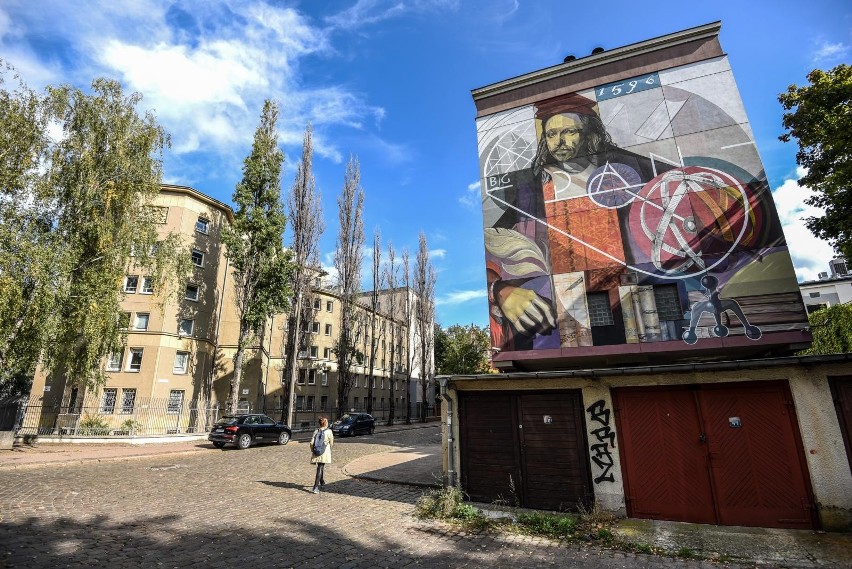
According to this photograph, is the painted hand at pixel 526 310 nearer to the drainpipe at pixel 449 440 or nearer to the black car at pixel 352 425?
the drainpipe at pixel 449 440

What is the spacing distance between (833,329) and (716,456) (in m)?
29.4

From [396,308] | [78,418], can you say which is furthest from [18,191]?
[396,308]

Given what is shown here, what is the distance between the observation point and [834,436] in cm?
773

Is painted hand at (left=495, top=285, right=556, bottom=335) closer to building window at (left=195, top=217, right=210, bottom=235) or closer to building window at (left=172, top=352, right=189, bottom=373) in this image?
building window at (left=172, top=352, right=189, bottom=373)

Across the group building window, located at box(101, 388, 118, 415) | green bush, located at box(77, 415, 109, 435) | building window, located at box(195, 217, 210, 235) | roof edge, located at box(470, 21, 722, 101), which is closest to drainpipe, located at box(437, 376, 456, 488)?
roof edge, located at box(470, 21, 722, 101)

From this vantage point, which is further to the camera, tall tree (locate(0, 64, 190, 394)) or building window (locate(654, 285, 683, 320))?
tall tree (locate(0, 64, 190, 394))

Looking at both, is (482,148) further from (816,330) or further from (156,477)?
(816,330)

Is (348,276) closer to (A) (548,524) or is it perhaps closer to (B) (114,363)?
(B) (114,363)

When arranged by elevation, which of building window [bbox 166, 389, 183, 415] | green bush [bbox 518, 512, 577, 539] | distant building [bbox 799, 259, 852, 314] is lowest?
green bush [bbox 518, 512, 577, 539]

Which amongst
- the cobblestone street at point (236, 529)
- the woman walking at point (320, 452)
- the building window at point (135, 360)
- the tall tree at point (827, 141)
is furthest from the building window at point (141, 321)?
the tall tree at point (827, 141)

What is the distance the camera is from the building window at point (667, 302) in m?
14.0

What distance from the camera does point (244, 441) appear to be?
21328mm

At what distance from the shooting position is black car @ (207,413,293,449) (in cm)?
2097

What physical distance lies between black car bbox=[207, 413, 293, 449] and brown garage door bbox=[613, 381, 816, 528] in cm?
1914
